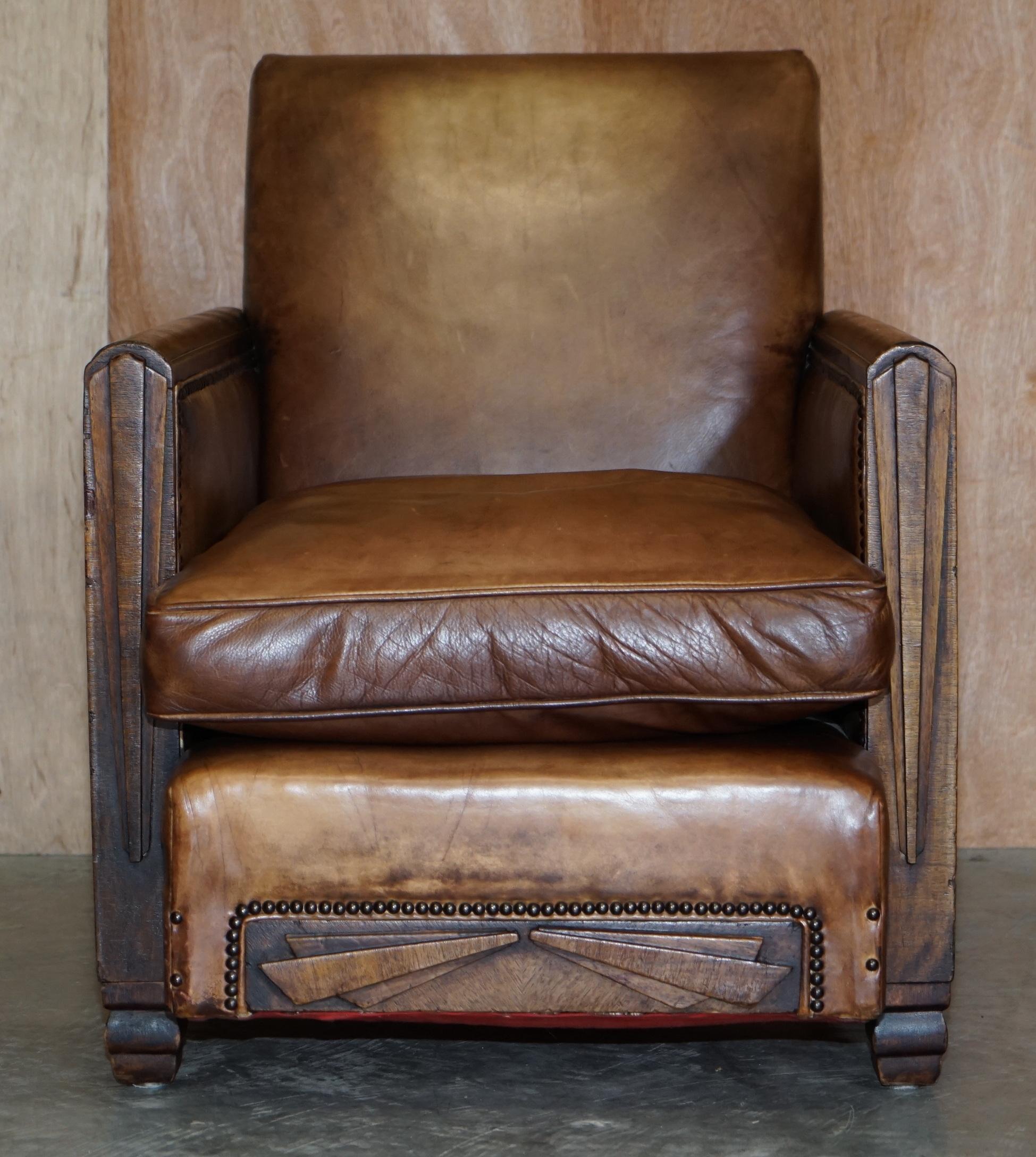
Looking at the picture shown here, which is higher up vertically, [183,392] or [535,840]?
[183,392]

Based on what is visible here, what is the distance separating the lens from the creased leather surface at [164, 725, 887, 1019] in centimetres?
119

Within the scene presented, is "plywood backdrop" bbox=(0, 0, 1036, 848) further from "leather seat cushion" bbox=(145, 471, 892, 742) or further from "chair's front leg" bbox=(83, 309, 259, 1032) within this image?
"leather seat cushion" bbox=(145, 471, 892, 742)

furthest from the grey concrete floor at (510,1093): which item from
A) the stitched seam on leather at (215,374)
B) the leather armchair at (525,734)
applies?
the stitched seam on leather at (215,374)

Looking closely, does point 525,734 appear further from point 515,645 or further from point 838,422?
point 838,422

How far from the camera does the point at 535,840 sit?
47.1 inches

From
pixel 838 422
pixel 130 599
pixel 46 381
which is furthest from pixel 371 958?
pixel 46 381

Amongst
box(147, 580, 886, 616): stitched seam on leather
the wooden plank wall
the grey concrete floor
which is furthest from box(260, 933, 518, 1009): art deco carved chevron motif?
the wooden plank wall

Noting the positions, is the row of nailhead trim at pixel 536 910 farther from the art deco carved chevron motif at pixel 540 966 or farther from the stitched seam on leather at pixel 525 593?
the stitched seam on leather at pixel 525 593

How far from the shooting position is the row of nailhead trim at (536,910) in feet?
3.93

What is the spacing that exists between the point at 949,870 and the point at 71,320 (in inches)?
55.0

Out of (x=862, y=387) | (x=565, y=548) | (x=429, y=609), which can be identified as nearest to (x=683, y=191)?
(x=862, y=387)

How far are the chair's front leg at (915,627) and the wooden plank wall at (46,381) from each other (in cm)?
119

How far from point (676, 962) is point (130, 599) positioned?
1.85ft

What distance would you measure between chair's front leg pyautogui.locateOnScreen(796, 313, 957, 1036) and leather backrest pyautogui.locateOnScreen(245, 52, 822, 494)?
1.48 ft
